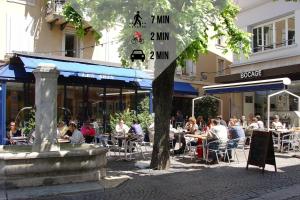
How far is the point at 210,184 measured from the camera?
898cm

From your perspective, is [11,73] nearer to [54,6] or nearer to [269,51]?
[54,6]

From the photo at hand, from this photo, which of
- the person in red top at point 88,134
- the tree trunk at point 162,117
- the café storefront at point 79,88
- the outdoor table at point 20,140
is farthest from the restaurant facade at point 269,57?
the outdoor table at point 20,140

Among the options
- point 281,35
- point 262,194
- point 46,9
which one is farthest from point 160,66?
point 281,35

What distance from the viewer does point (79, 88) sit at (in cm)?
1934

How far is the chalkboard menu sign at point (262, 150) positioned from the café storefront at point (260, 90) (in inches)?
229

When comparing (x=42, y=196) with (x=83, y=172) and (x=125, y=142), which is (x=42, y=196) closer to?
(x=83, y=172)

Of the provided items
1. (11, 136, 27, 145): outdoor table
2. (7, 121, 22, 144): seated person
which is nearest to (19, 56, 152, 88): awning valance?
(7, 121, 22, 144): seated person

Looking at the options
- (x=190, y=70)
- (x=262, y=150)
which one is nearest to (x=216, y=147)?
(x=262, y=150)

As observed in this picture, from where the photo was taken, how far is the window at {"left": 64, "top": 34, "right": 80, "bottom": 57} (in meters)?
20.3

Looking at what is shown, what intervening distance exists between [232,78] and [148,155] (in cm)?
1159

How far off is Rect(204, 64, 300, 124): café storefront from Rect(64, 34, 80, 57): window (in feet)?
21.4

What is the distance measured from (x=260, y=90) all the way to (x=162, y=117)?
769 cm

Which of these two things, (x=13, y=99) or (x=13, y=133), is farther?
(x=13, y=99)

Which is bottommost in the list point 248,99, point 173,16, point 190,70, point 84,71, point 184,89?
point 248,99
